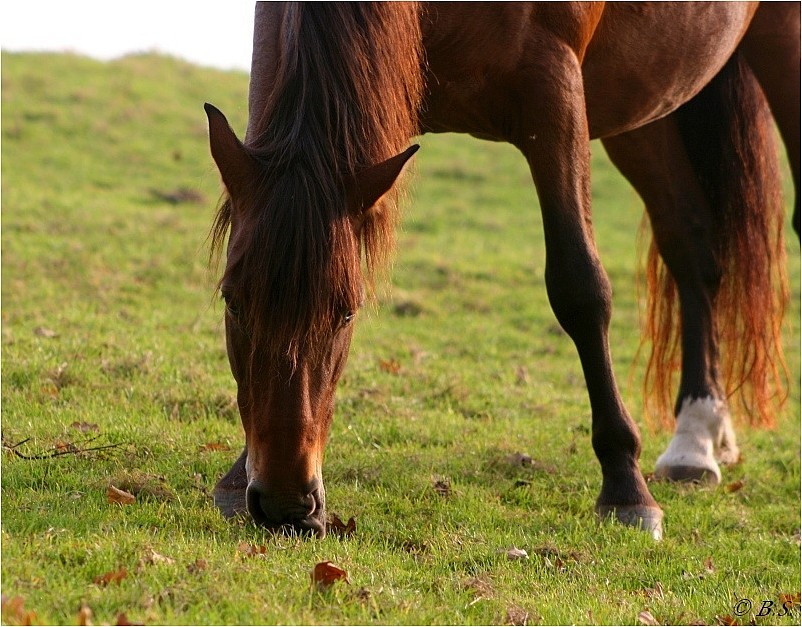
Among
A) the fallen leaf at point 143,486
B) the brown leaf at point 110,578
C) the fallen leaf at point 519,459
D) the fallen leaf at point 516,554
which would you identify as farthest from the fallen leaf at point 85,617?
the fallen leaf at point 519,459

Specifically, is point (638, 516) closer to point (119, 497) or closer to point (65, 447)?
point (119, 497)

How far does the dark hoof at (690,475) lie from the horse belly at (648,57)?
193cm

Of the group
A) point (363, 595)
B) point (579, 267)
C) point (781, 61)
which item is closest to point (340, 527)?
point (363, 595)

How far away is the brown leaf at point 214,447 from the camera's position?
17.1ft

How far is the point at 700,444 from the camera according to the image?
6.12 metres

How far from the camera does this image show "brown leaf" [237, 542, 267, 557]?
3.57m

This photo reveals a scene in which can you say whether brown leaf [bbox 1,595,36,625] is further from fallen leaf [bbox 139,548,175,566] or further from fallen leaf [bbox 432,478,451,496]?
fallen leaf [bbox 432,478,451,496]

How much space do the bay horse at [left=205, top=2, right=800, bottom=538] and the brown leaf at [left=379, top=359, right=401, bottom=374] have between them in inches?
70.5

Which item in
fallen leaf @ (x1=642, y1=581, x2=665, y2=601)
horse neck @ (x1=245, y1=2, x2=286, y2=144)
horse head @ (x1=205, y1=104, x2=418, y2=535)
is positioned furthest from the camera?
horse neck @ (x1=245, y1=2, x2=286, y2=144)

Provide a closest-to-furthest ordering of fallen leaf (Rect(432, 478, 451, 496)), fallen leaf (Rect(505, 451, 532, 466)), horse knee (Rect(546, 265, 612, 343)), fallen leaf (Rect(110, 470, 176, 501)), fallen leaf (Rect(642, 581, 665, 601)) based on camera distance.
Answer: fallen leaf (Rect(642, 581, 665, 601)), fallen leaf (Rect(110, 470, 176, 501)), horse knee (Rect(546, 265, 612, 343)), fallen leaf (Rect(432, 478, 451, 496)), fallen leaf (Rect(505, 451, 532, 466))

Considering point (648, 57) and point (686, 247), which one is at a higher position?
point (648, 57)

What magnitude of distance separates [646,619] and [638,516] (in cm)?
123

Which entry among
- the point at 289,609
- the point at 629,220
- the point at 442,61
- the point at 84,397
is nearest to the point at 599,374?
the point at 442,61

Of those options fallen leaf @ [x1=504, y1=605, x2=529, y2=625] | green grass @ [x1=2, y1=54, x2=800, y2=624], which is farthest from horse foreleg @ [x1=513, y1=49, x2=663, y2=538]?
fallen leaf @ [x1=504, y1=605, x2=529, y2=625]
